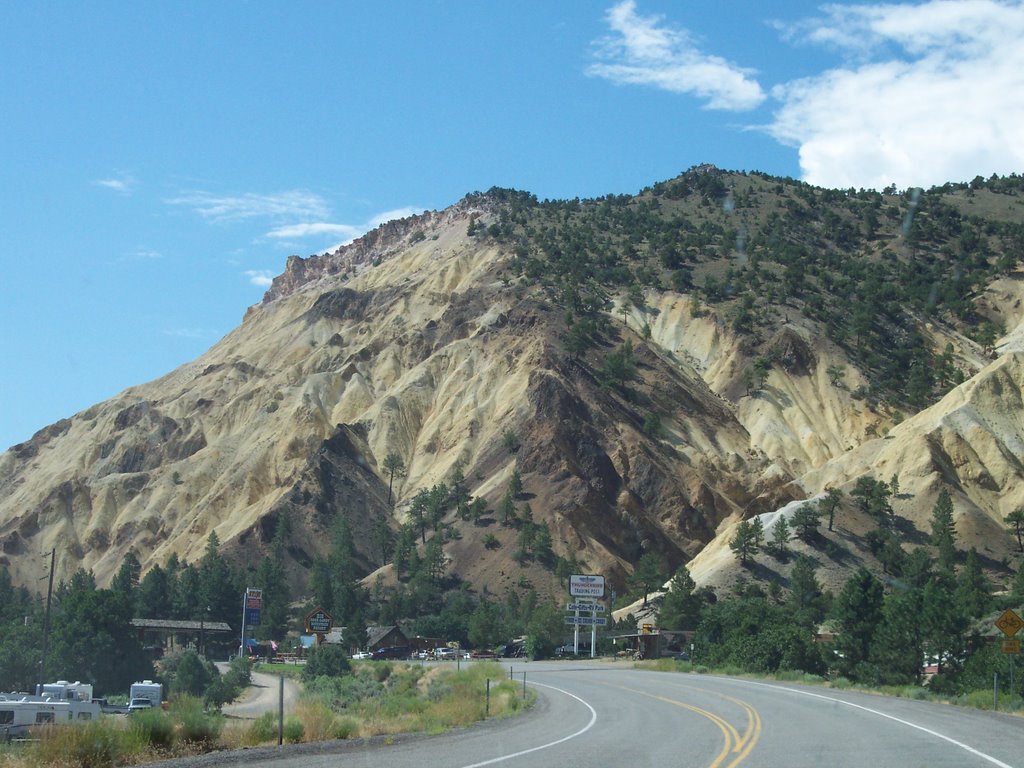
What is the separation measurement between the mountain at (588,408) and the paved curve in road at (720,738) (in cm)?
5616

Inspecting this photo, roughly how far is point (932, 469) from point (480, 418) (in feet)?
148

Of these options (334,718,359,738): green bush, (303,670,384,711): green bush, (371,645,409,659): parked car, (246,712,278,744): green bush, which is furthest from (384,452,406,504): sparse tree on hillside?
(246,712,278,744): green bush

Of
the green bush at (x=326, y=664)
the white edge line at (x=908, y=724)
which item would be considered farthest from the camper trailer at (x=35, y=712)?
the green bush at (x=326, y=664)

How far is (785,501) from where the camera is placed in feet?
353

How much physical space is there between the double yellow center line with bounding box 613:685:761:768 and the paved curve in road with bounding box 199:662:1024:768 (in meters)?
0.02

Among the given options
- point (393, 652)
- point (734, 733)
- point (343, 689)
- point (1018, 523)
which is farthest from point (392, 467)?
point (734, 733)

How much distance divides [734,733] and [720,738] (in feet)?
3.65

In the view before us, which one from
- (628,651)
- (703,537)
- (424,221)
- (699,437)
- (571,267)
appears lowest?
(628,651)

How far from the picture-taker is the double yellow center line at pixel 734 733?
19.6m

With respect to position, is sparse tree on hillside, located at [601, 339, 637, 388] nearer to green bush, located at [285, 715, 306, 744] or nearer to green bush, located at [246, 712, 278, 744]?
green bush, located at [285, 715, 306, 744]

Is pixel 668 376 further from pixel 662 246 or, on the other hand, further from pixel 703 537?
pixel 662 246

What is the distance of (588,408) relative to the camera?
396ft

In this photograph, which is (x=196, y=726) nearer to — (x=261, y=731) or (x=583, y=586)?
(x=261, y=731)

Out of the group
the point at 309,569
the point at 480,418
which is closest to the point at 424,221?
the point at 480,418
